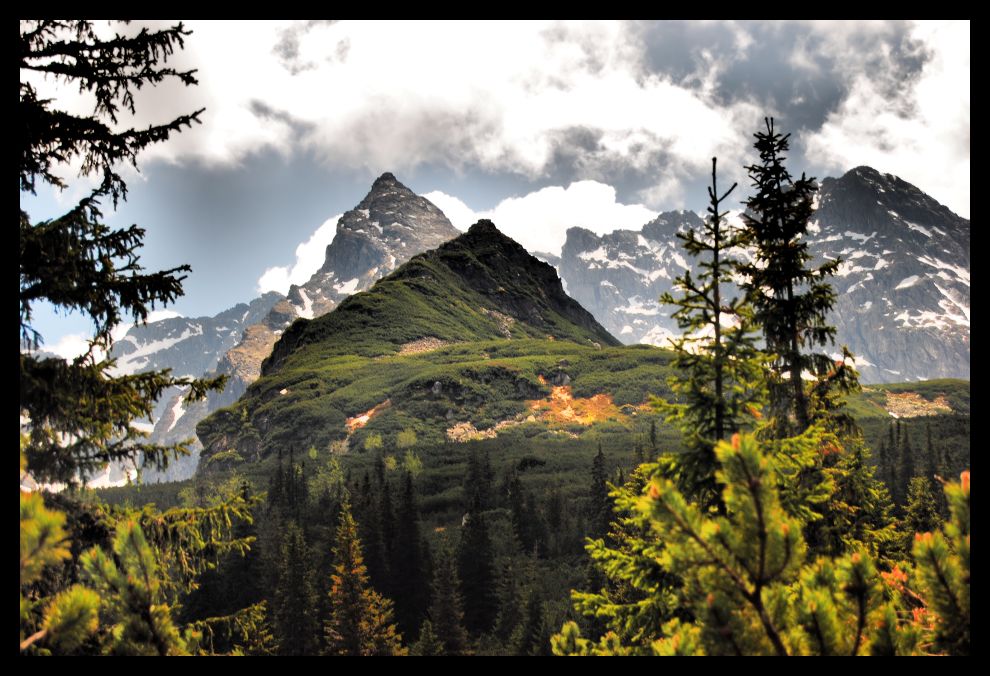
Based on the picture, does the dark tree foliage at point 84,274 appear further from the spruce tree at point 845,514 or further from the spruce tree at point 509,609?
the spruce tree at point 509,609

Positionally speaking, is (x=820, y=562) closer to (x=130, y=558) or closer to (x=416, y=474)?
(x=130, y=558)

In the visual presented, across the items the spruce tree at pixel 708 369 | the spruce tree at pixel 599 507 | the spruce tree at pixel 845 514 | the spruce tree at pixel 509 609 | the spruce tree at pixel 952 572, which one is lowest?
the spruce tree at pixel 509 609

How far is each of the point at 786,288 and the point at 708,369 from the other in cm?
669

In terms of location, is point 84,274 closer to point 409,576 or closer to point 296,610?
point 296,610

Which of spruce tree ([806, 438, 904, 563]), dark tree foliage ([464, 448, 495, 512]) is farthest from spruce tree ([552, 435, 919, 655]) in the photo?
dark tree foliage ([464, 448, 495, 512])

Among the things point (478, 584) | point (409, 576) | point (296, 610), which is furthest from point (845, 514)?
point (409, 576)

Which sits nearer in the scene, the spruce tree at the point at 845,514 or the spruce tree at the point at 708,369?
the spruce tree at the point at 708,369

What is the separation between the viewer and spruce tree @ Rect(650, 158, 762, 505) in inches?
364

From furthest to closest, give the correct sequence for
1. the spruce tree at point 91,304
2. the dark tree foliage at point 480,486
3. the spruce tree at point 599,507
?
the dark tree foliage at point 480,486 < the spruce tree at point 599,507 < the spruce tree at point 91,304

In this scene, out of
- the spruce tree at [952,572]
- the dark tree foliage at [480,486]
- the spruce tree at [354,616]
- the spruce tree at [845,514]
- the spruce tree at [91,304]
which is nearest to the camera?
the spruce tree at [952,572]

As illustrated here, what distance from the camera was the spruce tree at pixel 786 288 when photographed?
1407 cm

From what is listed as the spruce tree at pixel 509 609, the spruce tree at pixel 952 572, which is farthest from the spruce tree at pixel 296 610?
the spruce tree at pixel 952 572

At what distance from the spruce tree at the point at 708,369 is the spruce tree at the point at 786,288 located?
13.8ft

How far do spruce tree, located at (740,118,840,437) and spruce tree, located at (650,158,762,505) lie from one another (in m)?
4.19
